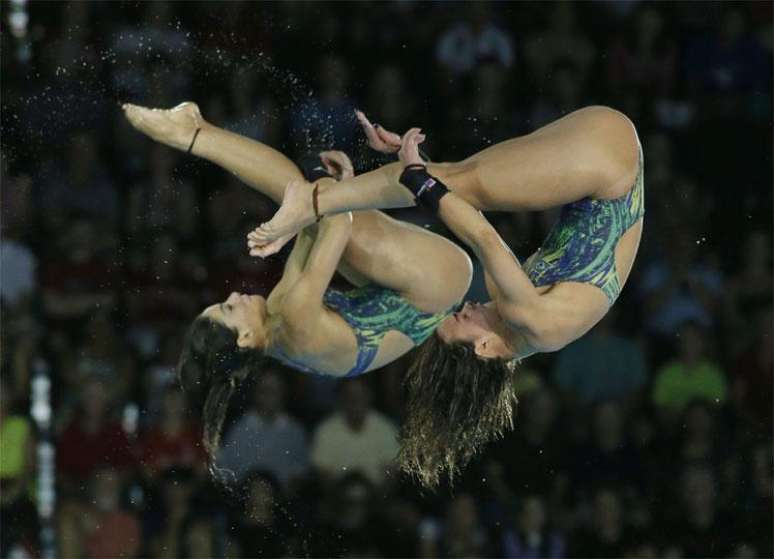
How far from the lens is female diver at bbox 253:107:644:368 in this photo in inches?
219

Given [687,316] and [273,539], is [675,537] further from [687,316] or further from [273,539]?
[273,539]

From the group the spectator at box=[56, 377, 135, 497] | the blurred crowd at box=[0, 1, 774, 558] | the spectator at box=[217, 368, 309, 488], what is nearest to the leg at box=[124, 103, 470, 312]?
the blurred crowd at box=[0, 1, 774, 558]

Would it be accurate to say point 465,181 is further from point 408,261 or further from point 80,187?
point 80,187

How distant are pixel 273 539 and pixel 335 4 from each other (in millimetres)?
2707

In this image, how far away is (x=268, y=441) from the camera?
7844mm

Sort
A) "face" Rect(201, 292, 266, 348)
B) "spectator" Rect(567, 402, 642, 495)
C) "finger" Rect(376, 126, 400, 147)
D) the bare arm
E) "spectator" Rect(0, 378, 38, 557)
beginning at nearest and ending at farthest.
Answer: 1. the bare arm
2. "finger" Rect(376, 126, 400, 147)
3. "face" Rect(201, 292, 266, 348)
4. "spectator" Rect(0, 378, 38, 557)
5. "spectator" Rect(567, 402, 642, 495)

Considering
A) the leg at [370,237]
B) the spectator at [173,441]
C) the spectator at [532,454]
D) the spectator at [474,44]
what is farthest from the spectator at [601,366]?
the leg at [370,237]

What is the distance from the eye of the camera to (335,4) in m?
8.76

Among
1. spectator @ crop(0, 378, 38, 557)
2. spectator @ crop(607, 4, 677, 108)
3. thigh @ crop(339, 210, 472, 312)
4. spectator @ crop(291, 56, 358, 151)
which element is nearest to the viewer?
thigh @ crop(339, 210, 472, 312)

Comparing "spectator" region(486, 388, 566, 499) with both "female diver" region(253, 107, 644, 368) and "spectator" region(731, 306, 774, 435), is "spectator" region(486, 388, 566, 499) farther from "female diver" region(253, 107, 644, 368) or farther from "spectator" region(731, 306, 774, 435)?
"female diver" region(253, 107, 644, 368)

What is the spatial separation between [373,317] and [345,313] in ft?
0.33

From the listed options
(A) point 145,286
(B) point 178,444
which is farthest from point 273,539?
(A) point 145,286

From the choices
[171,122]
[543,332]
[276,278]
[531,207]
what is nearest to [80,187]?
[276,278]

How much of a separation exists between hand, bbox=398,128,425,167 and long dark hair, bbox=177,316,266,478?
0.83 metres
